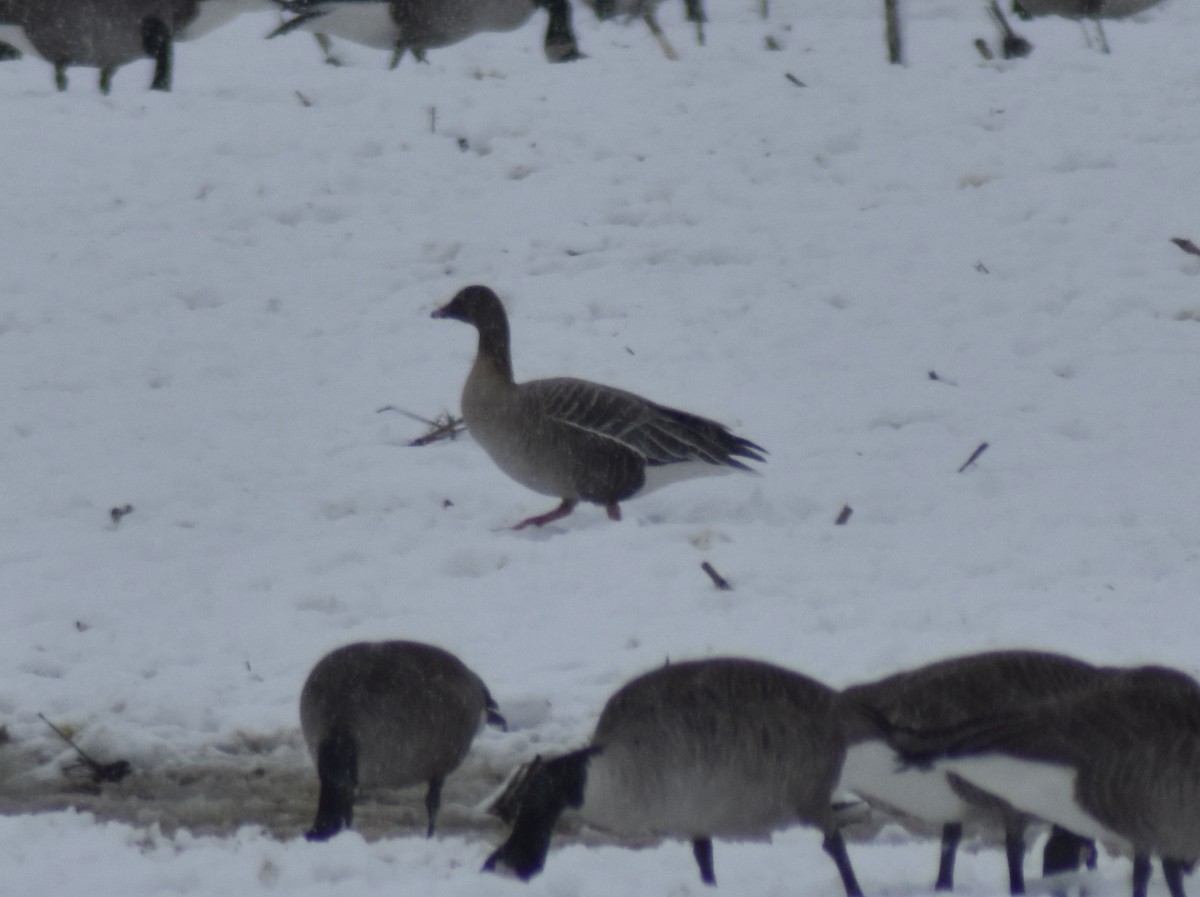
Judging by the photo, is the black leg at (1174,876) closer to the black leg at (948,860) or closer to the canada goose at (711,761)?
the black leg at (948,860)

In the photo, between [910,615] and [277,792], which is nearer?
[277,792]

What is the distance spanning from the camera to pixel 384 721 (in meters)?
5.16

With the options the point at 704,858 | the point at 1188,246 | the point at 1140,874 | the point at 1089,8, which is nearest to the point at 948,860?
the point at 1140,874

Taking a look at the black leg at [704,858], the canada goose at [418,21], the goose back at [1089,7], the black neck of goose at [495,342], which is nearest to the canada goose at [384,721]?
the black leg at [704,858]

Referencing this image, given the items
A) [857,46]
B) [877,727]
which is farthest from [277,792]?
[857,46]

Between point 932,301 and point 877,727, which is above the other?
point 877,727

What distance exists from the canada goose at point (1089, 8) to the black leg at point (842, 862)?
449 inches

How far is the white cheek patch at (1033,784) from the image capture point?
387cm

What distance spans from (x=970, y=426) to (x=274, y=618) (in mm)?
3801

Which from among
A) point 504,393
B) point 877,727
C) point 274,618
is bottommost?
point 274,618

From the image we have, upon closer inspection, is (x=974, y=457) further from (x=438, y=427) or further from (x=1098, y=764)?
(x=1098, y=764)

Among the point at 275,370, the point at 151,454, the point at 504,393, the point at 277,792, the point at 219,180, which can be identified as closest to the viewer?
the point at 277,792

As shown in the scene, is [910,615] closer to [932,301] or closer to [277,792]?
[277,792]

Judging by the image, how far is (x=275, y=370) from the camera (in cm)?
1012
